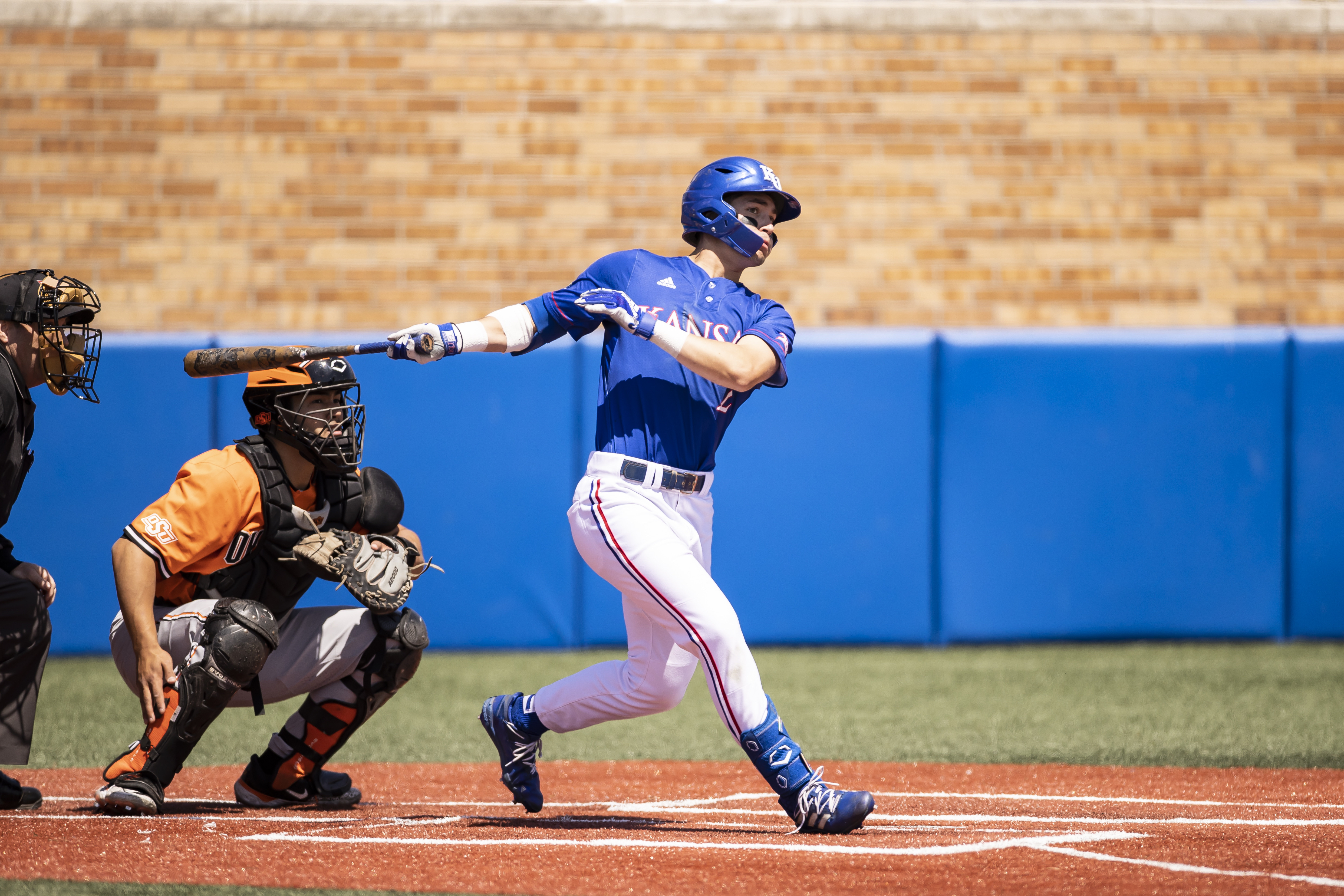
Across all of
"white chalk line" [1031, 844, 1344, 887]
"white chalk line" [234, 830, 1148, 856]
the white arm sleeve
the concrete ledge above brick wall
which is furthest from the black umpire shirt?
the concrete ledge above brick wall

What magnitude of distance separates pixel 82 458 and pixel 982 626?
5.32 m

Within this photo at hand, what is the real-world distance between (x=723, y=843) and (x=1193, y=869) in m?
1.09

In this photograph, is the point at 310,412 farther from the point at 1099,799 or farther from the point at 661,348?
the point at 1099,799

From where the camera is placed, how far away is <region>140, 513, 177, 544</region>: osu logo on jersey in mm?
3652

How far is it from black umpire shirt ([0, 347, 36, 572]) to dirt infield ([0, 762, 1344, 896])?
0.81m

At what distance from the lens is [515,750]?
400 centimetres

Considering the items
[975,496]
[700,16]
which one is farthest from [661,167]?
[975,496]

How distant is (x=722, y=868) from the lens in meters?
3.15

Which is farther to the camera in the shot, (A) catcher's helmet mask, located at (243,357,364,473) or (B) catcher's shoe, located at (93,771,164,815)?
(A) catcher's helmet mask, located at (243,357,364,473)

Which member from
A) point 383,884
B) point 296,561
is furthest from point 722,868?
point 296,561

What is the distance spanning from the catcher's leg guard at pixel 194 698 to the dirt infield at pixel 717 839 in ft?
0.26

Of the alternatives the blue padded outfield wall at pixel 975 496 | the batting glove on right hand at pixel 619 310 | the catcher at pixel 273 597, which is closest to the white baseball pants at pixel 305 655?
the catcher at pixel 273 597

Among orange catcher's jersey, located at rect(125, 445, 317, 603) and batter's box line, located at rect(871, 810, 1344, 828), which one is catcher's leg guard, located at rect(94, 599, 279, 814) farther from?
batter's box line, located at rect(871, 810, 1344, 828)

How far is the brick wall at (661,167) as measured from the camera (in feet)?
31.1
